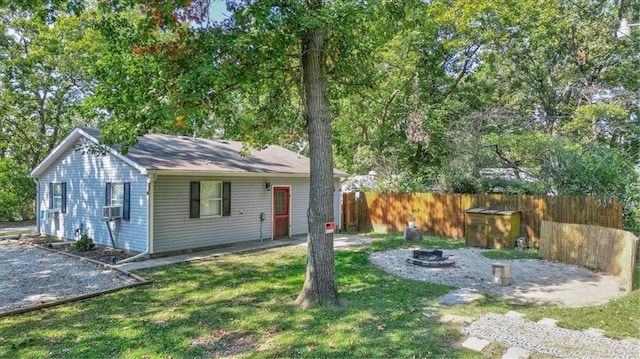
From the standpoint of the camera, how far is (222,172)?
10953 mm

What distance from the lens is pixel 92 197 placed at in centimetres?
1177

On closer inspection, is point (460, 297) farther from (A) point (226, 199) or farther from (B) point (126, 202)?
(B) point (126, 202)

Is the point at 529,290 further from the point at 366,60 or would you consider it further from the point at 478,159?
the point at 478,159

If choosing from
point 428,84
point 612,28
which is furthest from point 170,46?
point 612,28

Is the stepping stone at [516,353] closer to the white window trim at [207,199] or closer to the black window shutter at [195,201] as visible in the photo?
the black window shutter at [195,201]

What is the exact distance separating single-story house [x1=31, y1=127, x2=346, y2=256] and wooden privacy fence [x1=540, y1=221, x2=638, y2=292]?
7.83 m

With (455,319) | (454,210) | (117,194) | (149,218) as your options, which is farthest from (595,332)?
(117,194)

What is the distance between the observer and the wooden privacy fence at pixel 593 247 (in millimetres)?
6864

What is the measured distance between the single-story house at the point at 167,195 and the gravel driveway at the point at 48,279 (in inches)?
58.7

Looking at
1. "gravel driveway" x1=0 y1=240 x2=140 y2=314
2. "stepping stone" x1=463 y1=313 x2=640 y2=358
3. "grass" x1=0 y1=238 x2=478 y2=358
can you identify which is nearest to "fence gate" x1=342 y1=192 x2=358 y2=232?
"grass" x1=0 y1=238 x2=478 y2=358

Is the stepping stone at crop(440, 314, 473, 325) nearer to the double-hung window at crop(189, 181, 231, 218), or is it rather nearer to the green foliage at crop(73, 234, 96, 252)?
the double-hung window at crop(189, 181, 231, 218)

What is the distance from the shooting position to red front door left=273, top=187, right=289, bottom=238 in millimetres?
13294

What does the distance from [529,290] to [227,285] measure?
17.5 ft

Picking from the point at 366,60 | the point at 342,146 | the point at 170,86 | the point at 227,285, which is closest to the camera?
the point at 170,86
